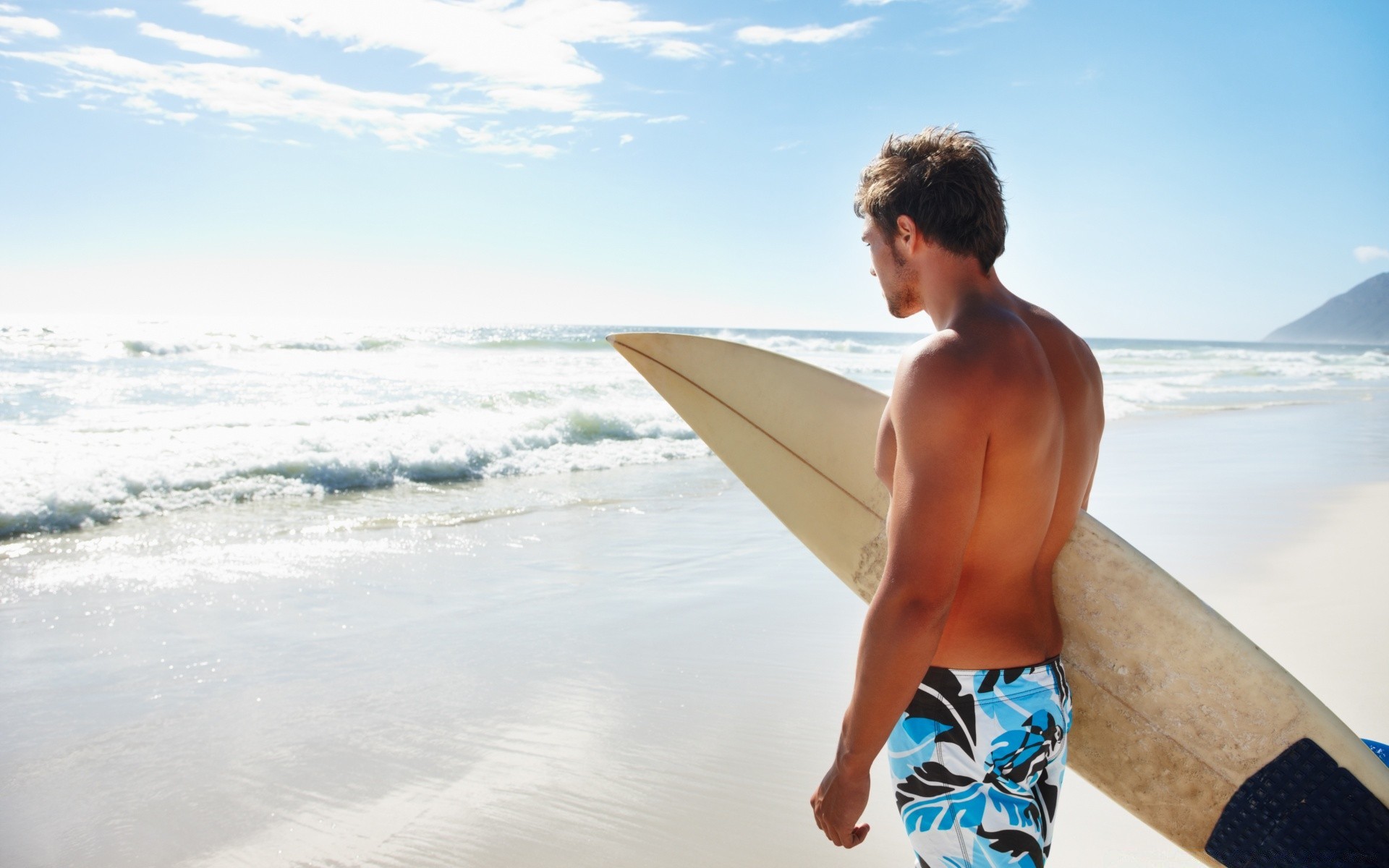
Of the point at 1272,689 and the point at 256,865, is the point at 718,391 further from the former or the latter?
the point at 256,865

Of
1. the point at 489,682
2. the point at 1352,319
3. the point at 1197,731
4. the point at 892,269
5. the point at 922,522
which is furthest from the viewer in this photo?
the point at 1352,319

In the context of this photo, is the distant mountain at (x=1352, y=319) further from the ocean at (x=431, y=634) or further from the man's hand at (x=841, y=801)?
the man's hand at (x=841, y=801)

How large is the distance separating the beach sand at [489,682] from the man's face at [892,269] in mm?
1701

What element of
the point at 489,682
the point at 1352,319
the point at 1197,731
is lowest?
the point at 489,682

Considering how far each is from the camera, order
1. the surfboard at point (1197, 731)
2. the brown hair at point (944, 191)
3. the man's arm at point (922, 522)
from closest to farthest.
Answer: the man's arm at point (922, 522) < the brown hair at point (944, 191) < the surfboard at point (1197, 731)

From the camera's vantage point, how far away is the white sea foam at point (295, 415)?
7.31 metres

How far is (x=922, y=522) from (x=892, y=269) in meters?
0.42

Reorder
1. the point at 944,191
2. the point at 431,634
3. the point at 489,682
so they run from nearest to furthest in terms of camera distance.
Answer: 1. the point at 944,191
2. the point at 489,682
3. the point at 431,634

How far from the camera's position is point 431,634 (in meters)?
4.04

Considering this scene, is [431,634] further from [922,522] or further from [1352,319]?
[1352,319]

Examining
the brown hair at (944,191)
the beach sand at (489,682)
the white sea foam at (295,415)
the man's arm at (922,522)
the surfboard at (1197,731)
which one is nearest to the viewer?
the man's arm at (922,522)

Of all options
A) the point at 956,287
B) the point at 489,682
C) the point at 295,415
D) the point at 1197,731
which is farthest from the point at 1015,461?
the point at 295,415

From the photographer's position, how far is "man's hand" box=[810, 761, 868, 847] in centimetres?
117

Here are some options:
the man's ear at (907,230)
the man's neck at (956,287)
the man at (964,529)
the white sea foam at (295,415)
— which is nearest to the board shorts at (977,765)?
the man at (964,529)
